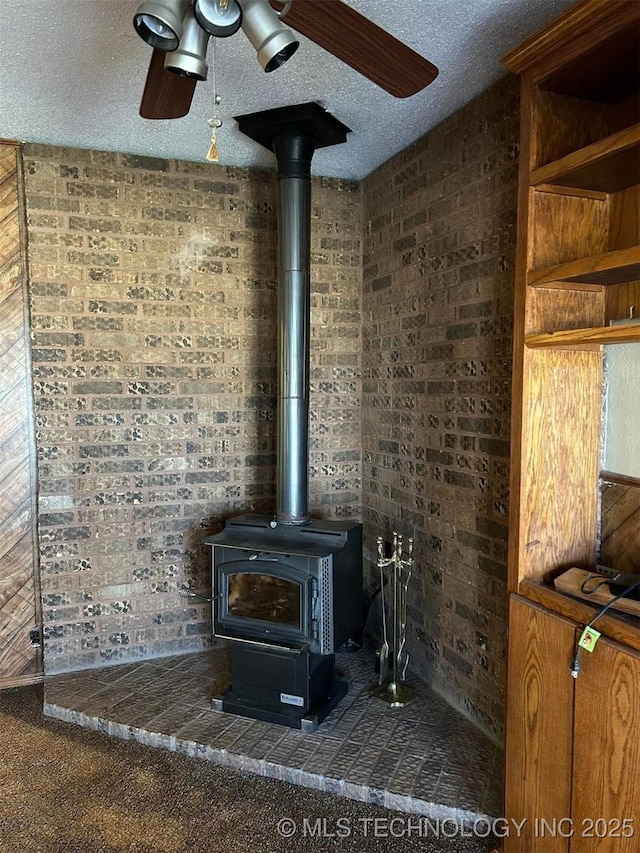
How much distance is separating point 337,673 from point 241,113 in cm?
267

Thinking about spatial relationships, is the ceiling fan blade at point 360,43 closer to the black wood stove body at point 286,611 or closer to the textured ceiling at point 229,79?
the textured ceiling at point 229,79

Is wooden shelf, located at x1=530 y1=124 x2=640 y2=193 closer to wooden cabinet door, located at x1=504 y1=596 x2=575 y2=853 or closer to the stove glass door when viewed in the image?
wooden cabinet door, located at x1=504 y1=596 x2=575 y2=853

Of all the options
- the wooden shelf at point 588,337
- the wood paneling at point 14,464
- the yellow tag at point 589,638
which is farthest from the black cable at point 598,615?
the wood paneling at point 14,464

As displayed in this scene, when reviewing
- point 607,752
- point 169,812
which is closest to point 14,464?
point 169,812

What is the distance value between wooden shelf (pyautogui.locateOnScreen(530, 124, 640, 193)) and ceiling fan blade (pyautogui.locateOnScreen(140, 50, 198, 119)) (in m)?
1.03

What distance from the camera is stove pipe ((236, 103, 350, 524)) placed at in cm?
282

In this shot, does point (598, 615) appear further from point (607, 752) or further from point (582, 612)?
point (607, 752)

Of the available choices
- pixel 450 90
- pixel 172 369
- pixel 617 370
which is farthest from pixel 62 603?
pixel 450 90

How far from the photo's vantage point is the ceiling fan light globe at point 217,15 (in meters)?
1.48

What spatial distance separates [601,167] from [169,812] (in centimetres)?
256

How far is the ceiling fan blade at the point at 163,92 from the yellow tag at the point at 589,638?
1.81 metres

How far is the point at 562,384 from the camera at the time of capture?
1.87m

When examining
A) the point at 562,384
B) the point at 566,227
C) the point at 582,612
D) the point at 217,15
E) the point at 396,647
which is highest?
the point at 217,15

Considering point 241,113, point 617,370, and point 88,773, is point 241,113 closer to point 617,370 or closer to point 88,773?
point 617,370
